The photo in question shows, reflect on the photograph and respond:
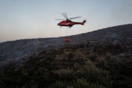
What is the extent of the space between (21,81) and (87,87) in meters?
7.29

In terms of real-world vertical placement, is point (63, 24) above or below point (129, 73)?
above

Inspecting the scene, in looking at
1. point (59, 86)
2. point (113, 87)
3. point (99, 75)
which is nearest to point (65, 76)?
point (59, 86)

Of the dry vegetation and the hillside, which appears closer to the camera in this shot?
the dry vegetation

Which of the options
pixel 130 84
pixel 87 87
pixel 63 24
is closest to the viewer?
pixel 87 87

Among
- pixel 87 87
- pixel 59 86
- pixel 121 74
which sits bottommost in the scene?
pixel 121 74

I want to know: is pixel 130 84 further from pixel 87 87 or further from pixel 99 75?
pixel 87 87

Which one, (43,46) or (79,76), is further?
(43,46)

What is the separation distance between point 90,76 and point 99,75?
0.78m

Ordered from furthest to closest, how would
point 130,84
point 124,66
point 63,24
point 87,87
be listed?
point 63,24
point 124,66
point 130,84
point 87,87

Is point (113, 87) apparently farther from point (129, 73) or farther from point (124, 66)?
point (124, 66)

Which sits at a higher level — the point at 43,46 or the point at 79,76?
the point at 43,46

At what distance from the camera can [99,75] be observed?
20.5ft

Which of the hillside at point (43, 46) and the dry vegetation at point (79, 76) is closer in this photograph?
the dry vegetation at point (79, 76)

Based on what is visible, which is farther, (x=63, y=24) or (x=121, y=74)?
(x=63, y=24)
